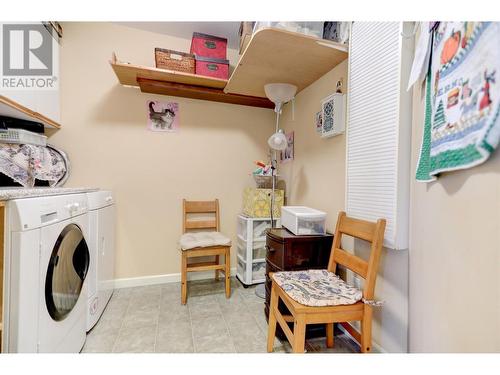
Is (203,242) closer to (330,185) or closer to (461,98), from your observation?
(330,185)

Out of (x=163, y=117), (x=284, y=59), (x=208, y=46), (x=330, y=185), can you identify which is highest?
(x=208, y=46)

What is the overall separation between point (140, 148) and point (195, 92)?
0.77m

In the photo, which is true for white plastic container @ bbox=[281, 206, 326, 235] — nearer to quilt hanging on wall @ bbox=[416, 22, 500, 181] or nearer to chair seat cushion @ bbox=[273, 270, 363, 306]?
chair seat cushion @ bbox=[273, 270, 363, 306]

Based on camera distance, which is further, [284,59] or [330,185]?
[330,185]

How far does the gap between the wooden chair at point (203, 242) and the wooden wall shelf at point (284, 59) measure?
4.00 ft

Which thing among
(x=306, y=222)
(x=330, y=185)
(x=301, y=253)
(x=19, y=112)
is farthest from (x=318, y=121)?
(x=19, y=112)

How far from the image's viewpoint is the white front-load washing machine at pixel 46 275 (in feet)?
2.69

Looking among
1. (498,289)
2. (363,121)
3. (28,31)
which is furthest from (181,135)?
(498,289)

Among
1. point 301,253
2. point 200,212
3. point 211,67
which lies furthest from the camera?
point 200,212

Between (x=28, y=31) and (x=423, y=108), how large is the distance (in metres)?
2.69

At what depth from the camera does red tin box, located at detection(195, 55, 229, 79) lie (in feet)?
6.72

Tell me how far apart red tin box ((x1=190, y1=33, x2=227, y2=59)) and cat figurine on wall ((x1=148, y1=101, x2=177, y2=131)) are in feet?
1.84

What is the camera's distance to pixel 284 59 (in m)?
1.55

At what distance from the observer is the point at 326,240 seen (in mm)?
1509
